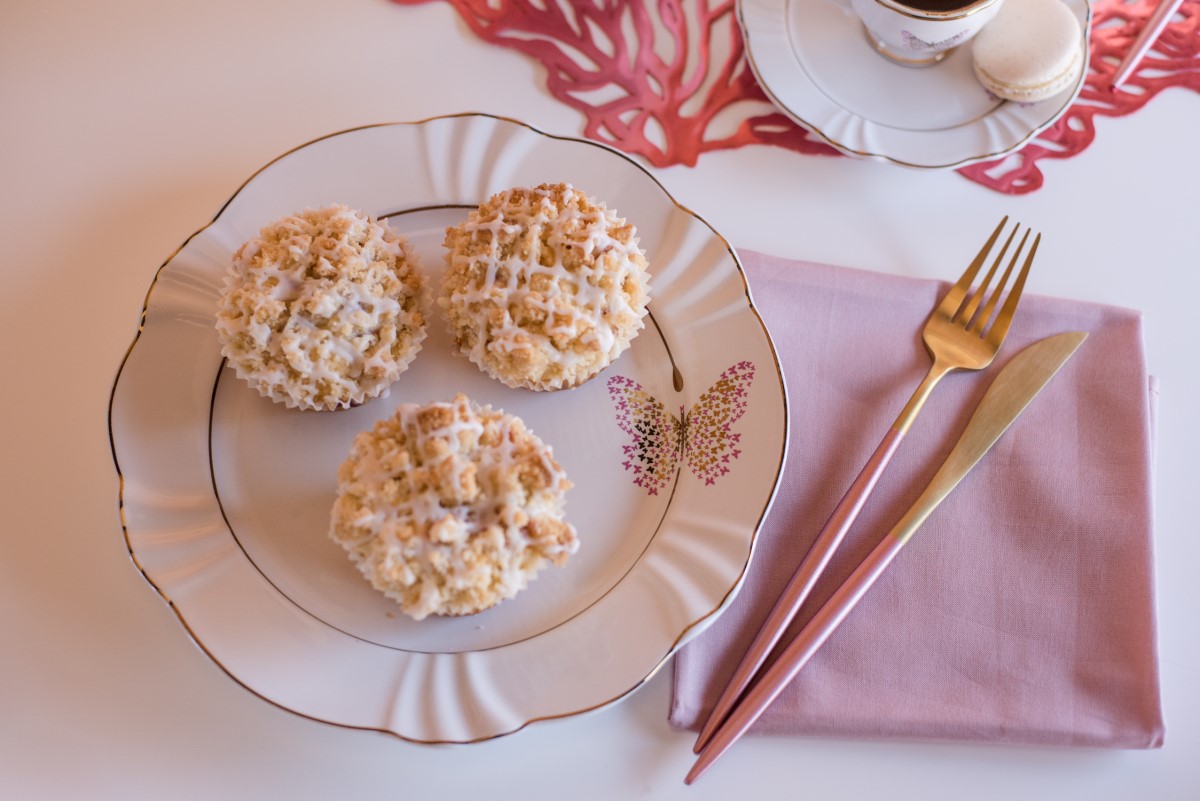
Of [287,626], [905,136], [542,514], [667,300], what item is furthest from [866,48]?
[287,626]

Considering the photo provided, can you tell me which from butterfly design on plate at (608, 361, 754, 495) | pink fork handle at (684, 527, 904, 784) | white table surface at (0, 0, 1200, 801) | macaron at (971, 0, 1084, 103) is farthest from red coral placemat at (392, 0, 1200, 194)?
A: pink fork handle at (684, 527, 904, 784)

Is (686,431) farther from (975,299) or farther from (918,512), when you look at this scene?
(975,299)

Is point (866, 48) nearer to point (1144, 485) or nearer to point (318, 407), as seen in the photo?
point (1144, 485)

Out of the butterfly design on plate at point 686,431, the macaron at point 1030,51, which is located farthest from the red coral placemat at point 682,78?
the butterfly design on plate at point 686,431

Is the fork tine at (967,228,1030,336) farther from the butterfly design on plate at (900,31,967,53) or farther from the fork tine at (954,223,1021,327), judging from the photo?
the butterfly design on plate at (900,31,967,53)

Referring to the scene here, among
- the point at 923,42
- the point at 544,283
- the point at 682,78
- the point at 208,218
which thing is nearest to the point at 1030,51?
the point at 923,42

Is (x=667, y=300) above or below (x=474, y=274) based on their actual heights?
below

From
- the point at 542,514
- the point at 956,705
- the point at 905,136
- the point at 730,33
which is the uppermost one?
the point at 730,33
